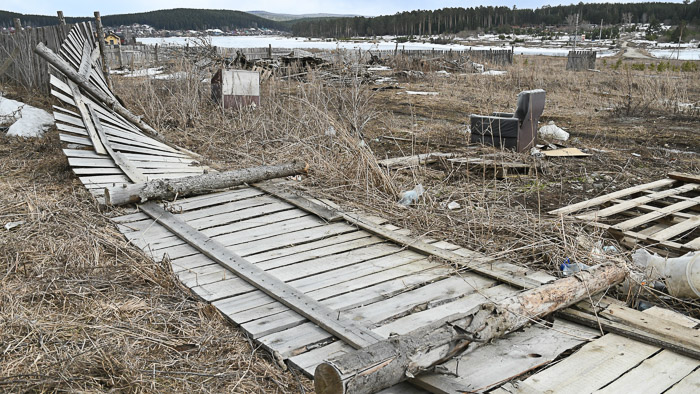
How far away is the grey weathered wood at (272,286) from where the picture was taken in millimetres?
2741

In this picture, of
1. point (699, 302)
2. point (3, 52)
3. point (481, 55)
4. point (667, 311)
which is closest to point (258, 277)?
point (667, 311)

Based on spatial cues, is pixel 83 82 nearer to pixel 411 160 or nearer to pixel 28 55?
pixel 411 160

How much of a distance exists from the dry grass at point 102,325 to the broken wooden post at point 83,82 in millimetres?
3001

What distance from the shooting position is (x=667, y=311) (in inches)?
119

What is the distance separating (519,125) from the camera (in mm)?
7402

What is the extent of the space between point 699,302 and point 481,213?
165cm

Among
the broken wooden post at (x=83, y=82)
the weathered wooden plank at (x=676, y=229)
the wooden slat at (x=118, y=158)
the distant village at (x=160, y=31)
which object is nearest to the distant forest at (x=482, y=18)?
the distant village at (x=160, y=31)

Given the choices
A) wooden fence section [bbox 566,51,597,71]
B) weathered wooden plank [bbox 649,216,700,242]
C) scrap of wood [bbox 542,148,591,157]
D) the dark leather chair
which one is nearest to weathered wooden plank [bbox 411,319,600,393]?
weathered wooden plank [bbox 649,216,700,242]

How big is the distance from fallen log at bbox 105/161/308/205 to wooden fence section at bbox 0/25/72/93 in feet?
22.1

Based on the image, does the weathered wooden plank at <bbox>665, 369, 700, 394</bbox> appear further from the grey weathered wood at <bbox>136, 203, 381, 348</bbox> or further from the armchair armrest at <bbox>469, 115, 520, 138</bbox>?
the armchair armrest at <bbox>469, 115, 520, 138</bbox>

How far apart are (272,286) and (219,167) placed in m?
3.36

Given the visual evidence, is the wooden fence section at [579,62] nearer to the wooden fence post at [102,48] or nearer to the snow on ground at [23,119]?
the wooden fence post at [102,48]

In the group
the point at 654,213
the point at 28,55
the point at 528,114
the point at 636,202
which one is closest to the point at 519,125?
the point at 528,114

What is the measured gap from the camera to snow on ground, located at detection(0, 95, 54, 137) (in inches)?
301
